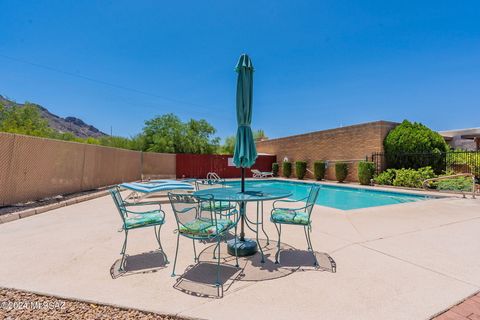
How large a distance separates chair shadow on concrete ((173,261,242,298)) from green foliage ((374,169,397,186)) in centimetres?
1088

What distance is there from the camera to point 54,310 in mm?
1964

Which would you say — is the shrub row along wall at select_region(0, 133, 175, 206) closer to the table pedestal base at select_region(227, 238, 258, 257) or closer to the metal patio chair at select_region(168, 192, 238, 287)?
the metal patio chair at select_region(168, 192, 238, 287)

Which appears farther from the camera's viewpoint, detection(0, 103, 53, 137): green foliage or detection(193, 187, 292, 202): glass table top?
detection(0, 103, 53, 137): green foliage

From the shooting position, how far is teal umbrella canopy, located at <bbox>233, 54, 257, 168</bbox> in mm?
3219

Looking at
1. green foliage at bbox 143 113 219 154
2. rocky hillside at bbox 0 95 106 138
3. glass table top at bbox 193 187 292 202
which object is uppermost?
rocky hillside at bbox 0 95 106 138

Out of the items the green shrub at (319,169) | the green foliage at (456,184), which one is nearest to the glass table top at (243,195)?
the green foliage at (456,184)

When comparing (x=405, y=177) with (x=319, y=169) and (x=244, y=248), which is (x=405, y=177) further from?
(x=244, y=248)

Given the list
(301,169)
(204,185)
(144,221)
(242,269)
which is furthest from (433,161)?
(144,221)

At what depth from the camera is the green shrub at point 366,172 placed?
462 inches

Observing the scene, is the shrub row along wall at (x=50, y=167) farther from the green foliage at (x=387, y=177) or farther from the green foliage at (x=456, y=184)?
the green foliage at (x=456, y=184)

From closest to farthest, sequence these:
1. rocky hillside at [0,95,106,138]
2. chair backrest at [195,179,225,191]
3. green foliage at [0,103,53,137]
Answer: chair backrest at [195,179,225,191] < green foliage at [0,103,53,137] < rocky hillside at [0,95,106,138]

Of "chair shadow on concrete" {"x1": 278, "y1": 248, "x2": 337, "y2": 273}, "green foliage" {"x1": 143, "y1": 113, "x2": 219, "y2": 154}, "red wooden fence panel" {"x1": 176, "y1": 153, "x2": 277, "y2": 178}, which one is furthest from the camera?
"green foliage" {"x1": 143, "y1": 113, "x2": 219, "y2": 154}

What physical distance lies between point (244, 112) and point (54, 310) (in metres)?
2.77

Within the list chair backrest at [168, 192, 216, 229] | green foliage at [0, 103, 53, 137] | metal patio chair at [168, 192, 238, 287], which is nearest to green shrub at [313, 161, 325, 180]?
metal patio chair at [168, 192, 238, 287]
